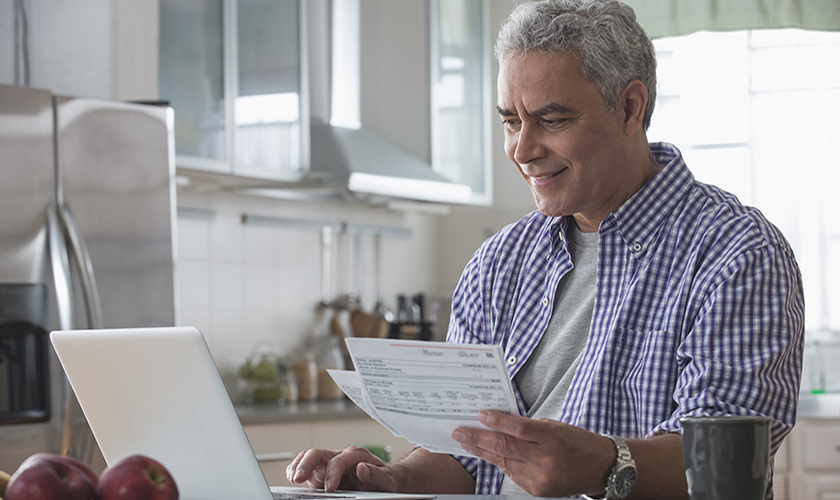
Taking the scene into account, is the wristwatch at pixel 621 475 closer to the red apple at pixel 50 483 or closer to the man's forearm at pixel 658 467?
the man's forearm at pixel 658 467

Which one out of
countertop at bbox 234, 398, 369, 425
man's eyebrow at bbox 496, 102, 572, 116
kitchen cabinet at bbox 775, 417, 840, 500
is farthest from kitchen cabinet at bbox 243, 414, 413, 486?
man's eyebrow at bbox 496, 102, 572, 116

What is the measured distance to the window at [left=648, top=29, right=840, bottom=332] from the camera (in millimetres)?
4035

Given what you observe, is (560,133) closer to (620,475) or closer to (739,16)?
(620,475)

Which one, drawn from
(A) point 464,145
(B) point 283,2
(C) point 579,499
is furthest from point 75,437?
(A) point 464,145

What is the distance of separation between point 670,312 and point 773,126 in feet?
10.6

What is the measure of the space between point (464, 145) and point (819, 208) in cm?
157

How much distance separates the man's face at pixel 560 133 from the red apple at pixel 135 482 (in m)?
0.76

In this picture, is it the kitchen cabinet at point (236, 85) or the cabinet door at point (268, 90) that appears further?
the cabinet door at point (268, 90)

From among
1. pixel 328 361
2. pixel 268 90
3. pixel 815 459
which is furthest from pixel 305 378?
pixel 815 459

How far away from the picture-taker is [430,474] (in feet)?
4.45

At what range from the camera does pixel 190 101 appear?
280cm

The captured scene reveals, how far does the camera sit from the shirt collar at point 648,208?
1.33 metres

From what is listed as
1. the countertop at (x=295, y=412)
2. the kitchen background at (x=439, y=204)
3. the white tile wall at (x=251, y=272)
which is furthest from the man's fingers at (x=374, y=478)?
the white tile wall at (x=251, y=272)

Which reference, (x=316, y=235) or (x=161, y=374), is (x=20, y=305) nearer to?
(x=161, y=374)
